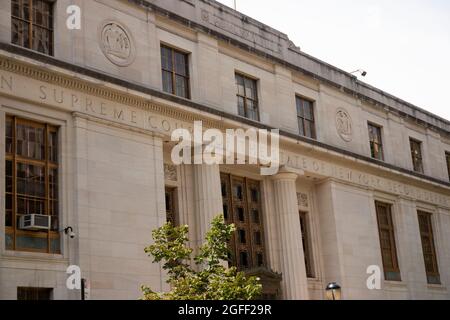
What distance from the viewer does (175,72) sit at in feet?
93.4

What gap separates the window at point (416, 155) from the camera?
1658 inches

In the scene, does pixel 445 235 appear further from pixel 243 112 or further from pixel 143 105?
pixel 143 105

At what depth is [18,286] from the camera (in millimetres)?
20875

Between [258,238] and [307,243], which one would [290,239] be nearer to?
[258,238]

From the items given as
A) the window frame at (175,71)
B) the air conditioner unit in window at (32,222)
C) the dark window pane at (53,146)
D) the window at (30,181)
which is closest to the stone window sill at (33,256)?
the window at (30,181)

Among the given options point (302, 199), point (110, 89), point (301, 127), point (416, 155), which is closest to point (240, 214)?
point (302, 199)

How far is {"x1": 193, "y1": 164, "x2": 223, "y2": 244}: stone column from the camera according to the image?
27.5 m

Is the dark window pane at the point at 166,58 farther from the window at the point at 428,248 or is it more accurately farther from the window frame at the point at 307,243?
the window at the point at 428,248

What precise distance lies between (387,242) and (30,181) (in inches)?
843

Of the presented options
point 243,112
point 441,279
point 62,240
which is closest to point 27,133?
point 62,240

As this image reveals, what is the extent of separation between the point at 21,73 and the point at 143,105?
505 cm

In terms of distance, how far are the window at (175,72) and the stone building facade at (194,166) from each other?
0.06 metres

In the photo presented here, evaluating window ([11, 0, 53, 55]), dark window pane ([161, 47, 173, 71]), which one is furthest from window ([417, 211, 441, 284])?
window ([11, 0, 53, 55])
